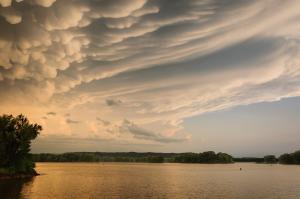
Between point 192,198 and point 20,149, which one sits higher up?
point 20,149

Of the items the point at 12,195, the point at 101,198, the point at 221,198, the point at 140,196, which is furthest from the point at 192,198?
the point at 12,195

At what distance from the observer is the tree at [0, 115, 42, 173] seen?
128 metres

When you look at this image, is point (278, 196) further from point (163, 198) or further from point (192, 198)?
point (163, 198)

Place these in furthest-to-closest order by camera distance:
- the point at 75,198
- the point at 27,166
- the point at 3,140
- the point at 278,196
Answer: the point at 27,166 → the point at 3,140 → the point at 278,196 → the point at 75,198

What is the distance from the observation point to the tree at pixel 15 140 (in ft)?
419

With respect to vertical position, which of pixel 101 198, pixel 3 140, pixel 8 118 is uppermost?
pixel 8 118

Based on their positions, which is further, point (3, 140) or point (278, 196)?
point (3, 140)

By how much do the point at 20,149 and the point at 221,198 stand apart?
8145cm

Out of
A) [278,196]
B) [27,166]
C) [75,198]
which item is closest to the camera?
[75,198]

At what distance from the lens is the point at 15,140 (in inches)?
5108

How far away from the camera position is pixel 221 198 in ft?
264

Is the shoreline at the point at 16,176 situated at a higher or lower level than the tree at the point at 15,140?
lower

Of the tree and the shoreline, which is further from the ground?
the tree

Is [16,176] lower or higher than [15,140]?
lower
